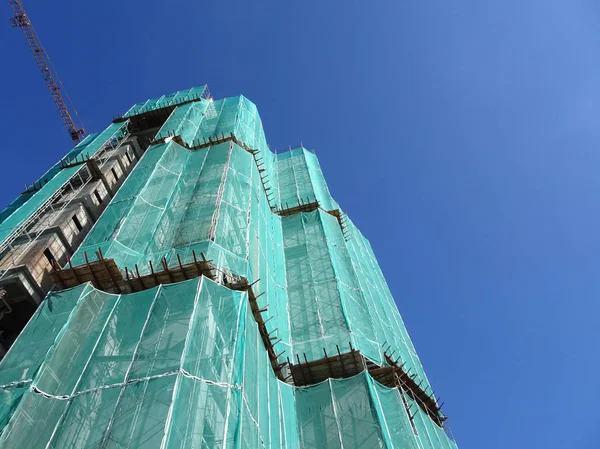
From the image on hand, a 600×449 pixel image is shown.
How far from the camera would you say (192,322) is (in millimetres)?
13500

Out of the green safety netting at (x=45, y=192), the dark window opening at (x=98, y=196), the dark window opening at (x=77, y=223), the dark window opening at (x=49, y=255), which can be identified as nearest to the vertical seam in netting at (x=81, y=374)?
the dark window opening at (x=49, y=255)

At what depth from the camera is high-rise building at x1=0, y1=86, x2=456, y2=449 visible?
11.6 m

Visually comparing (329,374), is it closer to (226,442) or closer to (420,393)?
(420,393)

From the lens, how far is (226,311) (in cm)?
1452

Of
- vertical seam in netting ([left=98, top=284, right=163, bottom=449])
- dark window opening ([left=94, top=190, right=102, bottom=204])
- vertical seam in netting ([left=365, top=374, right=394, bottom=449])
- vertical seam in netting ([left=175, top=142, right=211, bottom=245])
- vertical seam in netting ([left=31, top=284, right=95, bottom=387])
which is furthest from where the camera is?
dark window opening ([left=94, top=190, right=102, bottom=204])

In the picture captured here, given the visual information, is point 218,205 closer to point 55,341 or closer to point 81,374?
point 55,341

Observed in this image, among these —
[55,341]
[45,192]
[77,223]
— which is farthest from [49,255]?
[55,341]

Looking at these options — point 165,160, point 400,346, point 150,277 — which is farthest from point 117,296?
point 400,346

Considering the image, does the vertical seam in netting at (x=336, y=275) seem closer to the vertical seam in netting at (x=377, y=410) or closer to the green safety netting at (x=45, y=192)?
the vertical seam in netting at (x=377, y=410)

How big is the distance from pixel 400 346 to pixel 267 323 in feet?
27.0

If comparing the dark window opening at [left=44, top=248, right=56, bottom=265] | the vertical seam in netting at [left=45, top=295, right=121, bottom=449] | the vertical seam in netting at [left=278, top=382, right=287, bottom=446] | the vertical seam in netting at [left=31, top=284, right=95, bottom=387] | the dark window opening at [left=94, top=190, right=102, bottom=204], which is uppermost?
the vertical seam in netting at [left=31, top=284, right=95, bottom=387]

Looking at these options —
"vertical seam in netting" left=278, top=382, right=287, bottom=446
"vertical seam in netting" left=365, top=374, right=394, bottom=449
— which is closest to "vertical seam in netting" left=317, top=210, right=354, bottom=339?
"vertical seam in netting" left=365, top=374, right=394, bottom=449

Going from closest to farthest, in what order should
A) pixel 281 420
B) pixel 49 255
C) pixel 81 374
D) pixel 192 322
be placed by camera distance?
pixel 81 374
pixel 192 322
pixel 281 420
pixel 49 255

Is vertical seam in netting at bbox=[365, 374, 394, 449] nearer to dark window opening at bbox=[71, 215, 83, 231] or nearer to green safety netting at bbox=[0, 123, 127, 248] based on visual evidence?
dark window opening at bbox=[71, 215, 83, 231]
